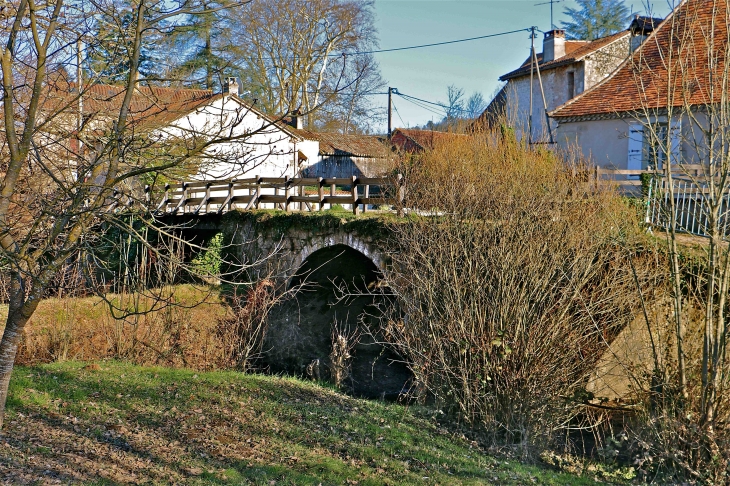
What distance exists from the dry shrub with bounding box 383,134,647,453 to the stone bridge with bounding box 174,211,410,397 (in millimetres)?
3650

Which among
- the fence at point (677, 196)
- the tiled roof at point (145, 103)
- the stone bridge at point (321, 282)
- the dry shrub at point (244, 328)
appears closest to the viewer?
the tiled roof at point (145, 103)

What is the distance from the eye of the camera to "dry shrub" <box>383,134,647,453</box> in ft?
31.8

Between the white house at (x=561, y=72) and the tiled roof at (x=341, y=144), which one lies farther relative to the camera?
the tiled roof at (x=341, y=144)

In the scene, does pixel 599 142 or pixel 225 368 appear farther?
pixel 599 142

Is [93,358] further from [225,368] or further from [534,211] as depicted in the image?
[534,211]

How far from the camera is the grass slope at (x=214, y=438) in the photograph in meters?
6.48

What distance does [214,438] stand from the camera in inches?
298

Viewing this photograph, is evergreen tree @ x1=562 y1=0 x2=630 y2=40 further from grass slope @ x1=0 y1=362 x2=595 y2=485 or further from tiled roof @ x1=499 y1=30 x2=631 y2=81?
→ grass slope @ x1=0 y1=362 x2=595 y2=485

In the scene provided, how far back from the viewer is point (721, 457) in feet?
24.9

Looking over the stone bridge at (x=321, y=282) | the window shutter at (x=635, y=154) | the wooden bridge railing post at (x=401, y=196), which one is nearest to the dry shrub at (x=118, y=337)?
the stone bridge at (x=321, y=282)

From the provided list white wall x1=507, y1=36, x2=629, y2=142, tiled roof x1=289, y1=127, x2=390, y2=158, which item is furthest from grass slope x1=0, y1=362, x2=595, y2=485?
tiled roof x1=289, y1=127, x2=390, y2=158

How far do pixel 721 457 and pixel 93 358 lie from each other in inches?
398

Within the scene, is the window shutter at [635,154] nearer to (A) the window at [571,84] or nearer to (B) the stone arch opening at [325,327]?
(A) the window at [571,84]

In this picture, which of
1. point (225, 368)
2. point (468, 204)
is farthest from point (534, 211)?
point (225, 368)
